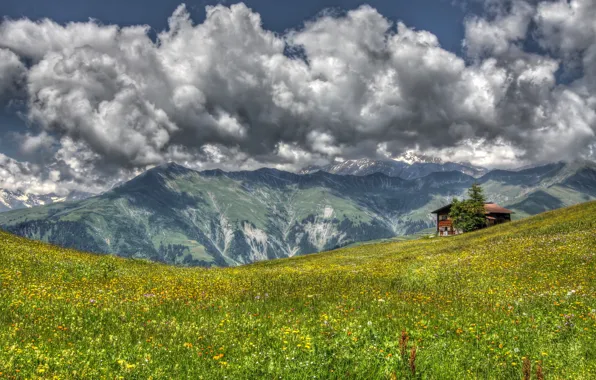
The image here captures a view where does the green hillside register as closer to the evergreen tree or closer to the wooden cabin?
the evergreen tree

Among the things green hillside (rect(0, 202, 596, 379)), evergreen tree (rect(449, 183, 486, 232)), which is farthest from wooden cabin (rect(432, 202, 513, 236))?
green hillside (rect(0, 202, 596, 379))

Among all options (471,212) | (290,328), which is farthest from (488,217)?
(290,328)

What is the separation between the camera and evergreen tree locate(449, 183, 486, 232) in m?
103

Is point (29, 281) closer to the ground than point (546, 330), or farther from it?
farther from it

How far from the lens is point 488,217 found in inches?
4769

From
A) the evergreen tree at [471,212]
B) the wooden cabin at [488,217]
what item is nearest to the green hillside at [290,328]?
the evergreen tree at [471,212]

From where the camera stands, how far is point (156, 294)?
15586 millimetres

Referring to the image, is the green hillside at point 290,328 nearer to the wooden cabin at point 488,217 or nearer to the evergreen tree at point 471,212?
the evergreen tree at point 471,212

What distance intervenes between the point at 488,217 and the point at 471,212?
22735 mm

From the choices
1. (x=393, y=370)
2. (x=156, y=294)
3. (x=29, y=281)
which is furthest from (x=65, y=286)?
(x=393, y=370)

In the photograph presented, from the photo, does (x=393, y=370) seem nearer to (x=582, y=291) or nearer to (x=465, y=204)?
(x=582, y=291)

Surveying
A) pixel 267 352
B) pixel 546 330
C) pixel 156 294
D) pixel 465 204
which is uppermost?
pixel 465 204

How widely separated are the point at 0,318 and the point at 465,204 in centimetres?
10914

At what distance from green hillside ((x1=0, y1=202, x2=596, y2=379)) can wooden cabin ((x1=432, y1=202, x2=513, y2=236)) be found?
359 feet
